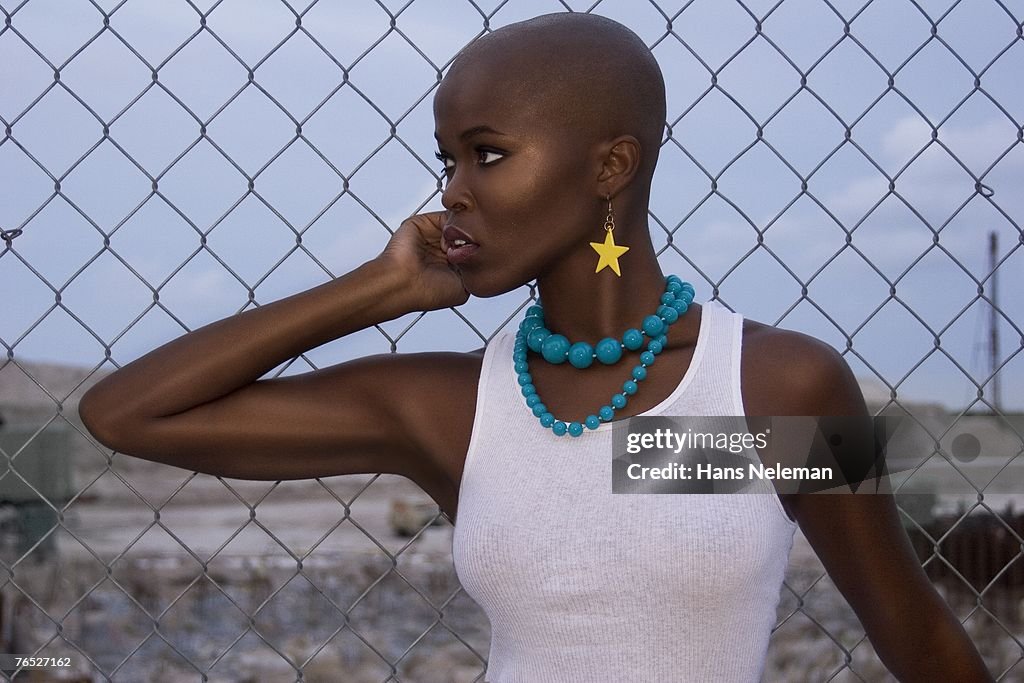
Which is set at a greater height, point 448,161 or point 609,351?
point 448,161

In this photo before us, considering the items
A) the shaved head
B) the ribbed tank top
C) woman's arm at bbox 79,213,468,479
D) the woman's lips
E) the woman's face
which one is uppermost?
the shaved head

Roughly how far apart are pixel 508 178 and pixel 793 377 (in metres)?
0.44

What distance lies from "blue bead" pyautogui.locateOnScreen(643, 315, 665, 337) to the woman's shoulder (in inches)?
4.4

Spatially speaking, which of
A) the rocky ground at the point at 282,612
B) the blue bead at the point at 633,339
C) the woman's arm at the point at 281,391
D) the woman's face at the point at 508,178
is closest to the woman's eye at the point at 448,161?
the woman's face at the point at 508,178

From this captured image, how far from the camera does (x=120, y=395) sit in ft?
5.15

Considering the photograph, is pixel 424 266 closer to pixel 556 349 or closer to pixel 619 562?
pixel 556 349

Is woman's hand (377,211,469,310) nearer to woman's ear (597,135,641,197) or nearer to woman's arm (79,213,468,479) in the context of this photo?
woman's arm (79,213,468,479)

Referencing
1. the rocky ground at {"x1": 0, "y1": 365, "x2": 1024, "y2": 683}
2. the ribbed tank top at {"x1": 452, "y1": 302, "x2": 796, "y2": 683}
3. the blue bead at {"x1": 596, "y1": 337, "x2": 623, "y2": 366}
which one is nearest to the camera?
the ribbed tank top at {"x1": 452, "y1": 302, "x2": 796, "y2": 683}

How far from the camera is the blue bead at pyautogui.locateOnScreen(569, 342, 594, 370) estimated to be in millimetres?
1538

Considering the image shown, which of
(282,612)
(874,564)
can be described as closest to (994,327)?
(874,564)

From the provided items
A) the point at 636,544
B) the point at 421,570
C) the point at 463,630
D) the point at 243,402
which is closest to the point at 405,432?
the point at 243,402

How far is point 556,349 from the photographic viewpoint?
5.12ft

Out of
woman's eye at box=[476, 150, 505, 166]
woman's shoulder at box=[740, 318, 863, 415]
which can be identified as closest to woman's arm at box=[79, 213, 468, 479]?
woman's eye at box=[476, 150, 505, 166]

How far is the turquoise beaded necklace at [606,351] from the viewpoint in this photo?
4.92 ft
